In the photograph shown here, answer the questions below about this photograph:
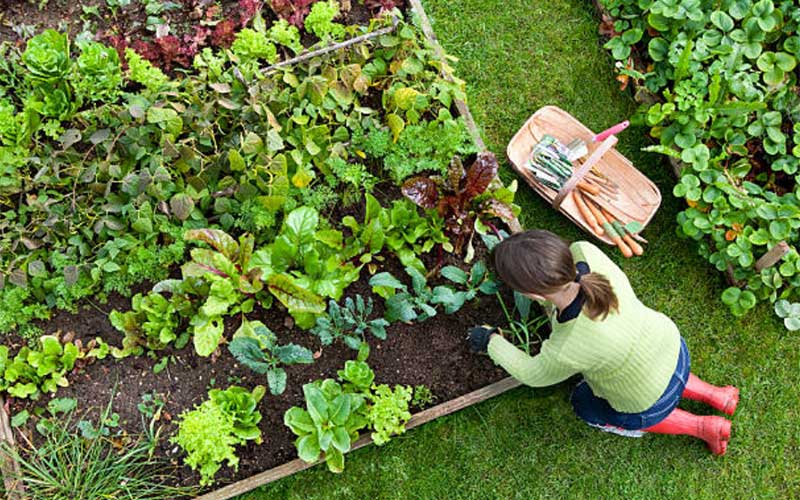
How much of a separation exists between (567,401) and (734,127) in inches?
67.5

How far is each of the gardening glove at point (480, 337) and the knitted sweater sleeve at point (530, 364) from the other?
3.8 inches

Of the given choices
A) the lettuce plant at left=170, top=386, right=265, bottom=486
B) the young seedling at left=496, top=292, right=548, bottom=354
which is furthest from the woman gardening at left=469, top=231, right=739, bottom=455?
the lettuce plant at left=170, top=386, right=265, bottom=486

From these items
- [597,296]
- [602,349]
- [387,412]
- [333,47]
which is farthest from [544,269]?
[333,47]

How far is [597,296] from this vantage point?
10.0 ft

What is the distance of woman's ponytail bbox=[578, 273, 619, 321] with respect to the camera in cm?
306

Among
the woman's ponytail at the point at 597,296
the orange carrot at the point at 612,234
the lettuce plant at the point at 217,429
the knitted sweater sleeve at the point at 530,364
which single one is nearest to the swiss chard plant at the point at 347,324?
the lettuce plant at the point at 217,429

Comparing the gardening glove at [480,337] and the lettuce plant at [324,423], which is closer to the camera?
the lettuce plant at [324,423]

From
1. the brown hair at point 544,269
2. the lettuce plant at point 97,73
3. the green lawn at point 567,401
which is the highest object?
the lettuce plant at point 97,73

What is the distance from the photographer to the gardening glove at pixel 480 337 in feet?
12.0

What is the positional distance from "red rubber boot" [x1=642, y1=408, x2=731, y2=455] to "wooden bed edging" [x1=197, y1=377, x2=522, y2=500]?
74 cm

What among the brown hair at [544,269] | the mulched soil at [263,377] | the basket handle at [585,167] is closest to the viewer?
the brown hair at [544,269]

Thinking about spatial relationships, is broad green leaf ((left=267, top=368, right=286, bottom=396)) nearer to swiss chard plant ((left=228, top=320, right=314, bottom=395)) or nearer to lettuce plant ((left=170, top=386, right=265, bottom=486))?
swiss chard plant ((left=228, top=320, right=314, bottom=395))

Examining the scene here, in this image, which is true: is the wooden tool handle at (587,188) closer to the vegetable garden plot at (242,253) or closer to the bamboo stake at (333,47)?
the vegetable garden plot at (242,253)

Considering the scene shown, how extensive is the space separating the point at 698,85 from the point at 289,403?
267 cm
